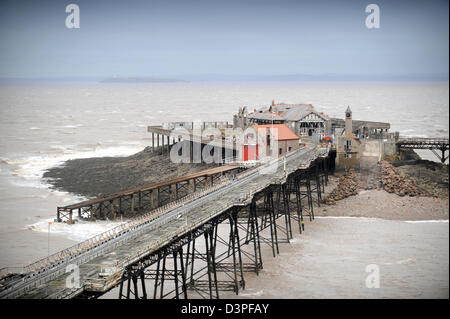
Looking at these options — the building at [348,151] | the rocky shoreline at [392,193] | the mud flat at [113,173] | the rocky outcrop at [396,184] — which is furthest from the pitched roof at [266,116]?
the rocky outcrop at [396,184]

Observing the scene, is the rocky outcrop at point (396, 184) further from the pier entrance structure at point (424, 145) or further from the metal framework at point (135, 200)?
the metal framework at point (135, 200)

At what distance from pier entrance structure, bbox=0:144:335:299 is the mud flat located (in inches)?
739

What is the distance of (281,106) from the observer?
3743 inches

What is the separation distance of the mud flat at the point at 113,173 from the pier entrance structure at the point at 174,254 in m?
18.8

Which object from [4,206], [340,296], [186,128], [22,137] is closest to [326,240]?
[340,296]

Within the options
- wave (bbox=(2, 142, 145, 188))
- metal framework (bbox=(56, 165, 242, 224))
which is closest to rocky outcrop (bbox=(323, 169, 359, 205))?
metal framework (bbox=(56, 165, 242, 224))

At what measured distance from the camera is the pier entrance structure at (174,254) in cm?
2873

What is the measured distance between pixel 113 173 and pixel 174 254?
4567cm
